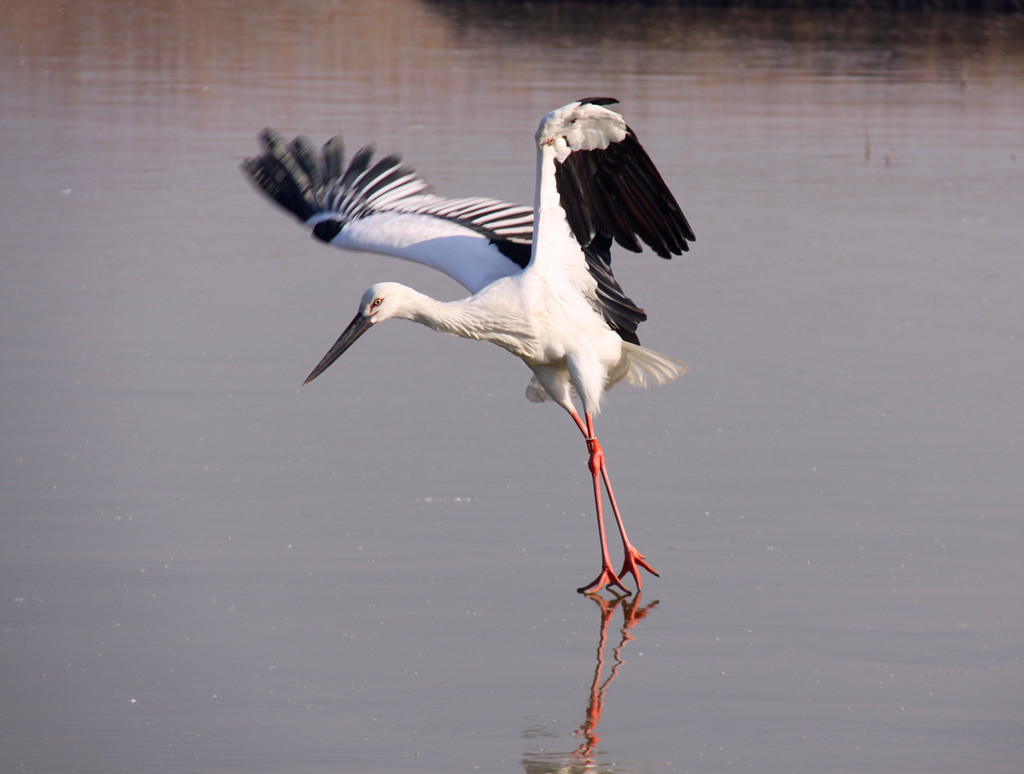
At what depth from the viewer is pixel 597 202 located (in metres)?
6.42

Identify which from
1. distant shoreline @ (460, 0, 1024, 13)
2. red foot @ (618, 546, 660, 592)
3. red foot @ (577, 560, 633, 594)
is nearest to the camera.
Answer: red foot @ (577, 560, 633, 594)

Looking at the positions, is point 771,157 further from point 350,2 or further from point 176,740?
point 350,2

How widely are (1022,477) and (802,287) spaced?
337 centimetres

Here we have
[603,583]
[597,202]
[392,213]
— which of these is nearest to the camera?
[603,583]

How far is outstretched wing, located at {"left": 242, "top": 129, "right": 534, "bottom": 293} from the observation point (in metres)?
6.96

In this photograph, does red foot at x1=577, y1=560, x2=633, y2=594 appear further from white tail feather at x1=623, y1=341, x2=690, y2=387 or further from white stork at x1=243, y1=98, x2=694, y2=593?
white tail feather at x1=623, y1=341, x2=690, y2=387

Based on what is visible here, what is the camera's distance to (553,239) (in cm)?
634

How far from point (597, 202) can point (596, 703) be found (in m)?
2.46

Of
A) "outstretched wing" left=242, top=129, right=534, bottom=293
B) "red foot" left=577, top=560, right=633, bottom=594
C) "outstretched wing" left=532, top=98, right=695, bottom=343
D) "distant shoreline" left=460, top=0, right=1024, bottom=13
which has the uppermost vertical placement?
"outstretched wing" left=532, top=98, right=695, bottom=343

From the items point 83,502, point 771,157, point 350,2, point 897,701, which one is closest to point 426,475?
point 83,502

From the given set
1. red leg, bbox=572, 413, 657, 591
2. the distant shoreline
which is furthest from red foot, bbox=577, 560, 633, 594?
the distant shoreline

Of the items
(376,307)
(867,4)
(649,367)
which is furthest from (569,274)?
(867,4)

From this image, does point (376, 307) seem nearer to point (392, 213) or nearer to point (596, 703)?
point (392, 213)

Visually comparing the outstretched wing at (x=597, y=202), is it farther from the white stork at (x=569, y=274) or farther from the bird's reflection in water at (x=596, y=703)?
the bird's reflection in water at (x=596, y=703)
